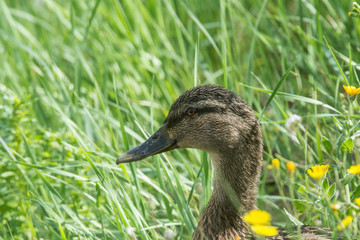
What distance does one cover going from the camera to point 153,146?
2.47m

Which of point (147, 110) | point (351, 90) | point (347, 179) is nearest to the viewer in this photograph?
point (347, 179)

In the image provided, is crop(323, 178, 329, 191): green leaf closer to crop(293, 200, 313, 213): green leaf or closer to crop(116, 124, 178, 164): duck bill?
crop(293, 200, 313, 213): green leaf

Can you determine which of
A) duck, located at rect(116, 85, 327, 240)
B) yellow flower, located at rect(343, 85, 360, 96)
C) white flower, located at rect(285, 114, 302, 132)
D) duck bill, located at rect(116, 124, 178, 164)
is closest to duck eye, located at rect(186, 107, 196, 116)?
duck, located at rect(116, 85, 327, 240)

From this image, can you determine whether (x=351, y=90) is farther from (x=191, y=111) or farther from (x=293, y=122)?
(x=191, y=111)

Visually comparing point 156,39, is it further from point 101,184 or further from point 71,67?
point 101,184

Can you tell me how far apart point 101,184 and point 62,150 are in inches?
20.4

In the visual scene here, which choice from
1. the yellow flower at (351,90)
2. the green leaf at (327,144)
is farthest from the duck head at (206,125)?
the yellow flower at (351,90)

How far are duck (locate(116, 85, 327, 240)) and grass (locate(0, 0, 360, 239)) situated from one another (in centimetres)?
10

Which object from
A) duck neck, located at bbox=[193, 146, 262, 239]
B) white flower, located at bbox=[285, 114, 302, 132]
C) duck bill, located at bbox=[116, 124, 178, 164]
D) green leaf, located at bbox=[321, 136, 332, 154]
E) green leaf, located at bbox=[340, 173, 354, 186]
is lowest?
duck neck, located at bbox=[193, 146, 262, 239]

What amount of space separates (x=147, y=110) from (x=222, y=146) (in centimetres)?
114

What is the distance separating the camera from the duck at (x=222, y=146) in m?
2.37

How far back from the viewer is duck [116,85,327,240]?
2369 millimetres

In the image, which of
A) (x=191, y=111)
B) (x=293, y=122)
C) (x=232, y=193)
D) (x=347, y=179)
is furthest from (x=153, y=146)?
(x=347, y=179)

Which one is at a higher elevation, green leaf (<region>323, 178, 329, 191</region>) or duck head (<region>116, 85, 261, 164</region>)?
duck head (<region>116, 85, 261, 164</region>)
